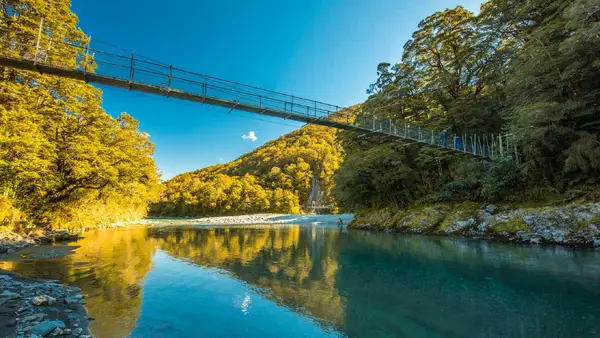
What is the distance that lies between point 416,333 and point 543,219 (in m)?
13.0

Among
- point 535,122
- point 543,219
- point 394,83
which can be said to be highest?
point 394,83

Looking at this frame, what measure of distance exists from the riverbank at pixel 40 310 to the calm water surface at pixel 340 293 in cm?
29

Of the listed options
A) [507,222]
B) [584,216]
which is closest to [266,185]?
[507,222]

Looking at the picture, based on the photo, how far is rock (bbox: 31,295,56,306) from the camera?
4883mm

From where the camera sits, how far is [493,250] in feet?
38.6

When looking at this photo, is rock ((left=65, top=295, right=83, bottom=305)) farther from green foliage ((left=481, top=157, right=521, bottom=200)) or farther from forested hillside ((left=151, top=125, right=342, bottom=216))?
forested hillside ((left=151, top=125, right=342, bottom=216))

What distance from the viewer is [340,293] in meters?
6.62

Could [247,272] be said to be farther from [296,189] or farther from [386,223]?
[296,189]

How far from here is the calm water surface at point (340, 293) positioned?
15.3 ft

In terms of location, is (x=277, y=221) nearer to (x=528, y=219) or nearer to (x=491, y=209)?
(x=491, y=209)

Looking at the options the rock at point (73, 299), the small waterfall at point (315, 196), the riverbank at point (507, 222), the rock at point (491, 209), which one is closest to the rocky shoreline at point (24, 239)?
the rock at point (73, 299)

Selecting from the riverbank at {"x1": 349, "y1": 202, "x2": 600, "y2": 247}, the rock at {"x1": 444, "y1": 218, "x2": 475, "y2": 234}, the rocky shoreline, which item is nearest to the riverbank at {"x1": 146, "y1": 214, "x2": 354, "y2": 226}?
the riverbank at {"x1": 349, "y1": 202, "x2": 600, "y2": 247}

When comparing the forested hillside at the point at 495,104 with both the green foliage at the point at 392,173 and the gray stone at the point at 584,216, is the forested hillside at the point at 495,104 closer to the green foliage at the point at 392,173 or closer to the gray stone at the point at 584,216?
the green foliage at the point at 392,173

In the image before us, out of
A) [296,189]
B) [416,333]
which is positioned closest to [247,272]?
[416,333]
